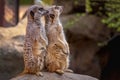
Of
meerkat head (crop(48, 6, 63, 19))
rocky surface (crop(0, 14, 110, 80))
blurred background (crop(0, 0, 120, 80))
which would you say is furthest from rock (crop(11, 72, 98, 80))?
rocky surface (crop(0, 14, 110, 80))

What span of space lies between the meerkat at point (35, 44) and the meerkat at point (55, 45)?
2.8 inches

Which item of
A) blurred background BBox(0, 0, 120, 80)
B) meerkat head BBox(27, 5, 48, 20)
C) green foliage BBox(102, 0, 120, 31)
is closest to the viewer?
meerkat head BBox(27, 5, 48, 20)

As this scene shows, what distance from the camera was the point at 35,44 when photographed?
3068mm

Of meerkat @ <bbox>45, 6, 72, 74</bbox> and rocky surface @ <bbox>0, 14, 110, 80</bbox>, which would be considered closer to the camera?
meerkat @ <bbox>45, 6, 72, 74</bbox>

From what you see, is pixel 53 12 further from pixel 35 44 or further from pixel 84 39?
pixel 84 39

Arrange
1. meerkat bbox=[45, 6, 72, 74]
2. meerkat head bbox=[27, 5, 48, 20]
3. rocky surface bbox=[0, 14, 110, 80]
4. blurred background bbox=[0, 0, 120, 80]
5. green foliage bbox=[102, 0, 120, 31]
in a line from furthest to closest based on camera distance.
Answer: rocky surface bbox=[0, 14, 110, 80]
blurred background bbox=[0, 0, 120, 80]
green foliage bbox=[102, 0, 120, 31]
meerkat bbox=[45, 6, 72, 74]
meerkat head bbox=[27, 5, 48, 20]

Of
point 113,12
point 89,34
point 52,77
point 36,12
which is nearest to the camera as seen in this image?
point 36,12

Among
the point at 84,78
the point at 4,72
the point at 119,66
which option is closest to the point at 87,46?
the point at 119,66

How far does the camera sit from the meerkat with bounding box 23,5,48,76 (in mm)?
3047

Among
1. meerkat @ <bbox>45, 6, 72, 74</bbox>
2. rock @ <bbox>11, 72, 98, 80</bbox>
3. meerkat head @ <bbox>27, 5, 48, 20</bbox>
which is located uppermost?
meerkat head @ <bbox>27, 5, 48, 20</bbox>

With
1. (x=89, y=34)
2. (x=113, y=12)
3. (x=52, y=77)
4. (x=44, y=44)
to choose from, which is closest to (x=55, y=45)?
(x=44, y=44)

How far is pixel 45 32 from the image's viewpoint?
10.3 feet

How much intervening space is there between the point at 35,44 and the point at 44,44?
7 cm

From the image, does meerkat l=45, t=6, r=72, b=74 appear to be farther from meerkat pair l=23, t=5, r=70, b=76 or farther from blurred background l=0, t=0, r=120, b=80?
blurred background l=0, t=0, r=120, b=80
